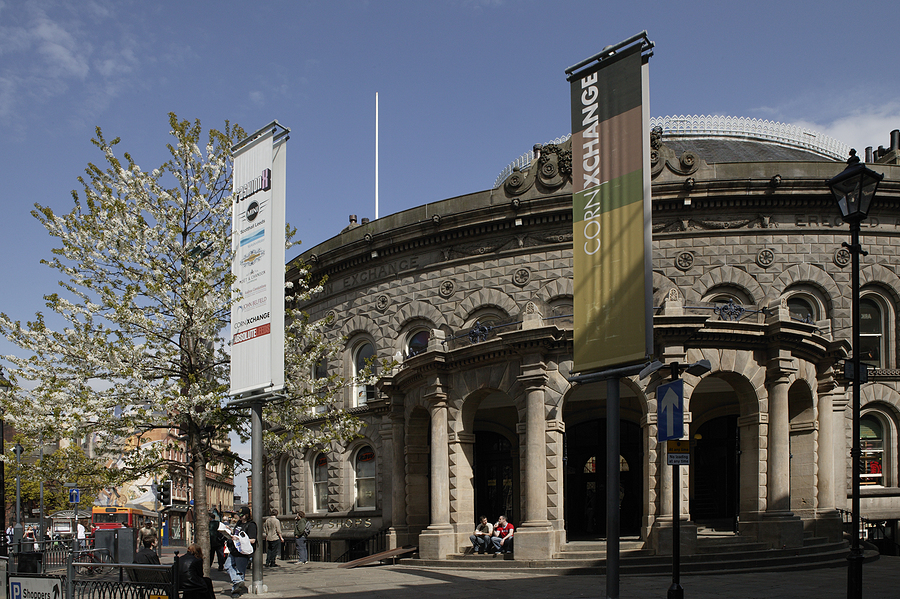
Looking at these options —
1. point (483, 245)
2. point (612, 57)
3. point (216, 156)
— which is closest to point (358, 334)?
point (483, 245)

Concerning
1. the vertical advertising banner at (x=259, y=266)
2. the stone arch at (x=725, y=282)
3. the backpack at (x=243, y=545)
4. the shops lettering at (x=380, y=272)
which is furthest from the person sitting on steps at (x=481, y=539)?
the shops lettering at (x=380, y=272)

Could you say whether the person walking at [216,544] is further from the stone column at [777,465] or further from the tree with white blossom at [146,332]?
the stone column at [777,465]

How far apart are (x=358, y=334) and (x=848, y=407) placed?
694 inches

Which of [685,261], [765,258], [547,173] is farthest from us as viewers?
[547,173]

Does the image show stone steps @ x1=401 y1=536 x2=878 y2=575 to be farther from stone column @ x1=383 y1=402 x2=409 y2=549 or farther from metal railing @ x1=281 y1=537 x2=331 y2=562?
metal railing @ x1=281 y1=537 x2=331 y2=562

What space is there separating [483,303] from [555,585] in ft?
43.6

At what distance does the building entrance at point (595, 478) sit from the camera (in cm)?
2609

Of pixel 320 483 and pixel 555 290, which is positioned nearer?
pixel 555 290

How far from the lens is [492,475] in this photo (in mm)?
28156

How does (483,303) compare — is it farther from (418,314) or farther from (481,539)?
(481,539)

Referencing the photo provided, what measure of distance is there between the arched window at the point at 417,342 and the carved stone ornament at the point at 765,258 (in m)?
11.8

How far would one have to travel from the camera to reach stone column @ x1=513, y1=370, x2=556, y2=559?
64.2ft

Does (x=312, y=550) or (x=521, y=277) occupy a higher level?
(x=521, y=277)

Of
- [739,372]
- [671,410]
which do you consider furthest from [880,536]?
[671,410]
